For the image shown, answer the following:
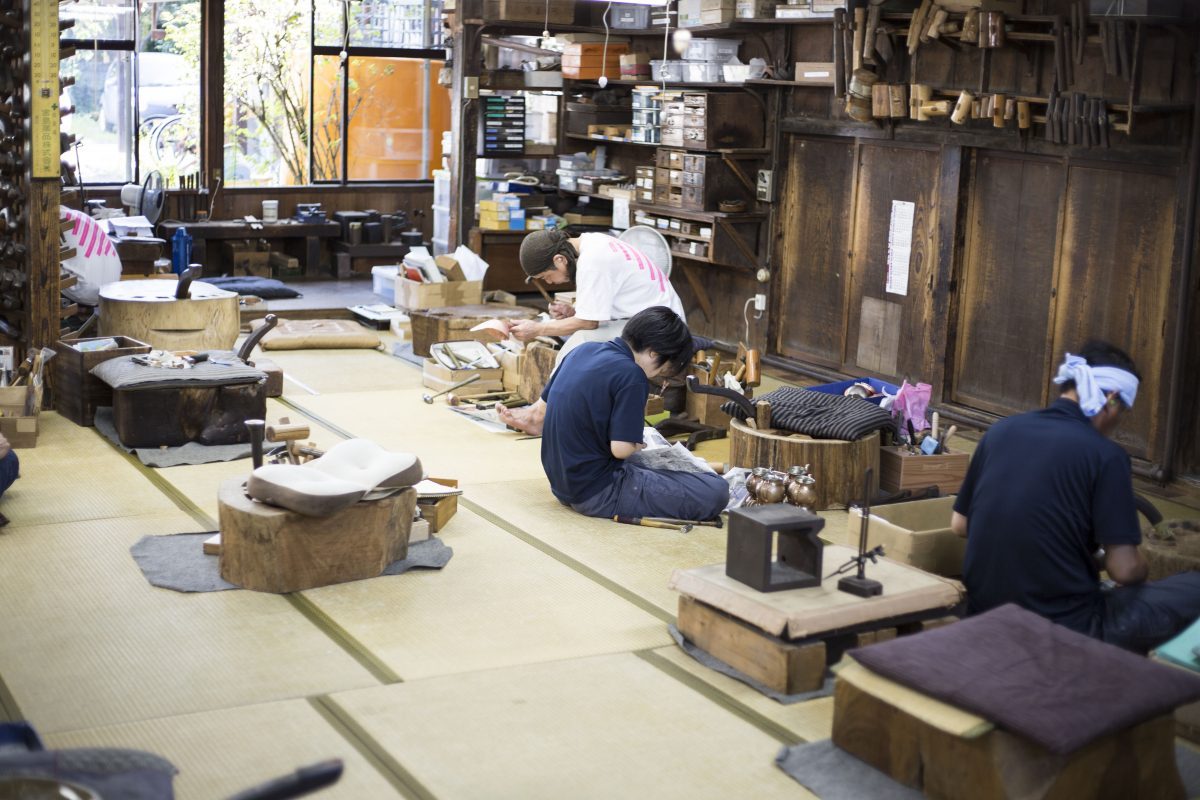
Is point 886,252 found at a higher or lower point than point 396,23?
lower

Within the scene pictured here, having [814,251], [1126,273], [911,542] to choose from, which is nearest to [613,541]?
[911,542]

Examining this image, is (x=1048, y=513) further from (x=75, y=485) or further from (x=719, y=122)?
(x=719, y=122)

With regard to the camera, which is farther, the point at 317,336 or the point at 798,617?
the point at 317,336

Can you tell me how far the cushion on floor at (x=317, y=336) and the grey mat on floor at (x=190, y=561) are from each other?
14.4 ft

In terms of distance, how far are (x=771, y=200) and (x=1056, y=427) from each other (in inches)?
228

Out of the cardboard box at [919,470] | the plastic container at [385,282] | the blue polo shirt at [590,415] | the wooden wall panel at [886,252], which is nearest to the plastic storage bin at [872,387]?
the cardboard box at [919,470]

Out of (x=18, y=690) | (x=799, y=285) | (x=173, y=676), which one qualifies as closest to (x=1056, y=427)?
(x=173, y=676)

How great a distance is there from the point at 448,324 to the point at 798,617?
231 inches

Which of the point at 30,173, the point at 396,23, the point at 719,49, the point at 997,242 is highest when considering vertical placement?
the point at 396,23

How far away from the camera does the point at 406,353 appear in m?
10.3

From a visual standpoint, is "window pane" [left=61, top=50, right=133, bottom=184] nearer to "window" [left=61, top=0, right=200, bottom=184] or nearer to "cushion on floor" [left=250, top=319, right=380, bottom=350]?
"window" [left=61, top=0, right=200, bottom=184]

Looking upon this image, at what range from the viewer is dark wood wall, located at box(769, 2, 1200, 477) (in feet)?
24.1

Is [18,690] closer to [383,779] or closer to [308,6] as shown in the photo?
[383,779]

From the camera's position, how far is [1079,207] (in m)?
7.86
